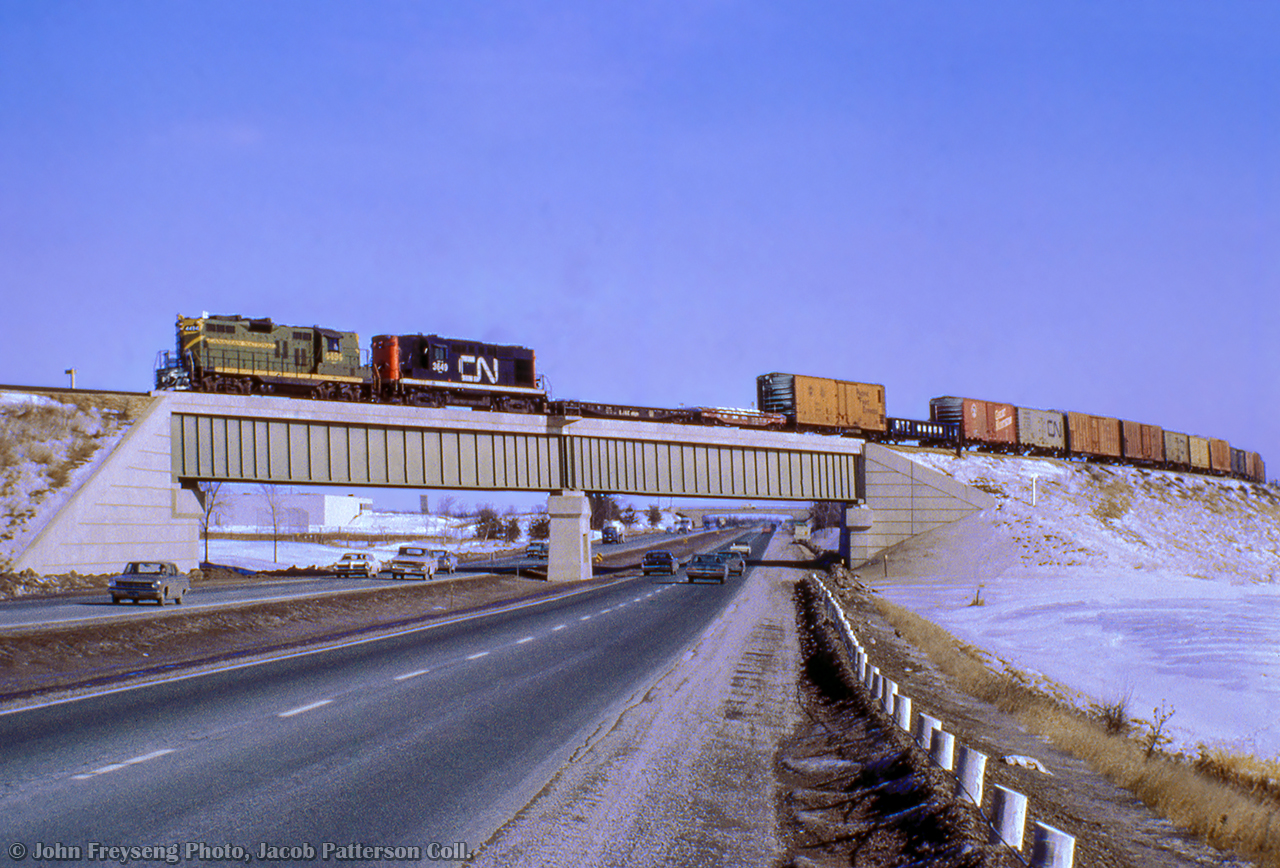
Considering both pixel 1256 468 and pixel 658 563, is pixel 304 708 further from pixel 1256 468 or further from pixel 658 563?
pixel 1256 468

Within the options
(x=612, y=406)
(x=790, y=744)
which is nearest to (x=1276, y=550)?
(x=612, y=406)

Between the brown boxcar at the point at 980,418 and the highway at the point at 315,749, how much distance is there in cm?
5329

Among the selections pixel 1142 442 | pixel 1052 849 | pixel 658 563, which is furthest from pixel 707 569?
pixel 1142 442

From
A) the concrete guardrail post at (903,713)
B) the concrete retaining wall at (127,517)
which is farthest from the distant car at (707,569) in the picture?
the concrete guardrail post at (903,713)

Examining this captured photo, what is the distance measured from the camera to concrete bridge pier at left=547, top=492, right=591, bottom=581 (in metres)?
51.1

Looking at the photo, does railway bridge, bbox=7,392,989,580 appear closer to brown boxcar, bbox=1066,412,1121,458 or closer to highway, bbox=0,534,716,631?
highway, bbox=0,534,716,631

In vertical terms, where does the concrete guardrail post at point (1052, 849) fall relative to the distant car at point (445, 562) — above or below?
above

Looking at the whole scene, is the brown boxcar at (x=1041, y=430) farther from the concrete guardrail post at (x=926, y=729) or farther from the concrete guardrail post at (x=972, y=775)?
the concrete guardrail post at (x=972, y=775)

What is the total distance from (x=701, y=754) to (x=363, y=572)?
45059 mm

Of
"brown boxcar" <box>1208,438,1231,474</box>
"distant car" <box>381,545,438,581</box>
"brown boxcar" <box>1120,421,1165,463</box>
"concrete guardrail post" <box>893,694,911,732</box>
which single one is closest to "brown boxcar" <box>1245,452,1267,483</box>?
"brown boxcar" <box>1208,438,1231,474</box>

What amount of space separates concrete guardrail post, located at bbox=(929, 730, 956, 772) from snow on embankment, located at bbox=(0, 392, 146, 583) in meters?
37.8

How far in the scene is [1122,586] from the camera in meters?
44.1

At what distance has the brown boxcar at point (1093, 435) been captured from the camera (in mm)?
74412

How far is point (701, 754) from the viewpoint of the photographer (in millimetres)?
10867
